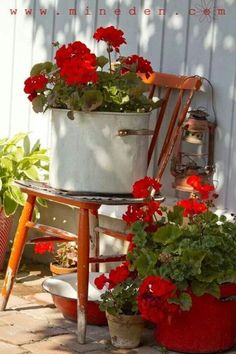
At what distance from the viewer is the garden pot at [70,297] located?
505 centimetres

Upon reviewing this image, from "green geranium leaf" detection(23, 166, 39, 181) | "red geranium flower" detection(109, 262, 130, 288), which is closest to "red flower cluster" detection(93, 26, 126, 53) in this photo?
"red geranium flower" detection(109, 262, 130, 288)

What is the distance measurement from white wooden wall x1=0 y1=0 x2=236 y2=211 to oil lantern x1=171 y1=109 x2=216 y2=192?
57 mm

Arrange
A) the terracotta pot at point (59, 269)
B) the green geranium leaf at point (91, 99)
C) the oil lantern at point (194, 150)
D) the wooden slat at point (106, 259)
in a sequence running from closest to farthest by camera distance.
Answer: the green geranium leaf at point (91, 99), the wooden slat at point (106, 259), the oil lantern at point (194, 150), the terracotta pot at point (59, 269)

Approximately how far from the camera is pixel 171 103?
18.2 feet

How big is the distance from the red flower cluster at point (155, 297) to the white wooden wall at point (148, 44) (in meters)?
0.95

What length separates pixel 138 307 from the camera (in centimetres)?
460

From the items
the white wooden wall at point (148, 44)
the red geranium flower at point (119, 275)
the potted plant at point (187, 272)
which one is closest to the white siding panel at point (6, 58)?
the white wooden wall at point (148, 44)

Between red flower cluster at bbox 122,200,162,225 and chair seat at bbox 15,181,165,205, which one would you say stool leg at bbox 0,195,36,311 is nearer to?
chair seat at bbox 15,181,165,205

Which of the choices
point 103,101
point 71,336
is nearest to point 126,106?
point 103,101

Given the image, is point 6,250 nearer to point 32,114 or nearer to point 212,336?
point 32,114

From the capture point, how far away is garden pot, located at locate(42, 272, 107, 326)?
5055 mm

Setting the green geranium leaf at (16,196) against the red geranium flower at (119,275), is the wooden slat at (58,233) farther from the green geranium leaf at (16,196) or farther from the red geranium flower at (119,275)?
the green geranium leaf at (16,196)

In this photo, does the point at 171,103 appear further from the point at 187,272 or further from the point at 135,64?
the point at 187,272

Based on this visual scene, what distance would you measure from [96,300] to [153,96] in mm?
1319
